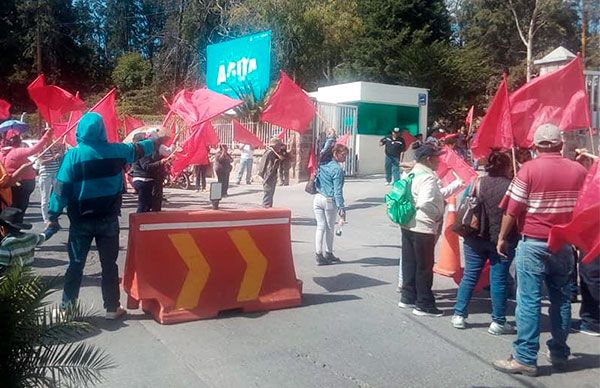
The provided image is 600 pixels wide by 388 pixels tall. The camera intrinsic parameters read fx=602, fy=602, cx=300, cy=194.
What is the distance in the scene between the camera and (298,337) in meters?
5.39

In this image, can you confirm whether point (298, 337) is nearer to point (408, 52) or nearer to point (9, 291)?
point (9, 291)

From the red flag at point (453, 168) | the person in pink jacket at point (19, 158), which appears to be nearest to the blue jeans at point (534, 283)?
the red flag at point (453, 168)

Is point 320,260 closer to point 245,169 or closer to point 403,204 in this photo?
point 403,204

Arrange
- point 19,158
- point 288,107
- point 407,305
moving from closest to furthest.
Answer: point 407,305 < point 19,158 < point 288,107

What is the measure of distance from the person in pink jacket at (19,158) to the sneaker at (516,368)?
5788 millimetres

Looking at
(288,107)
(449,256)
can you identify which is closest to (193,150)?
(288,107)

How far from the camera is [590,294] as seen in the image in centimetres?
577

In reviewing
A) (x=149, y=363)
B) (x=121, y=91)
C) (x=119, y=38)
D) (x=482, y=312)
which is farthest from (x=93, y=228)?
(x=119, y=38)

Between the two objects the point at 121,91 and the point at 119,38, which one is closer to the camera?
the point at 121,91

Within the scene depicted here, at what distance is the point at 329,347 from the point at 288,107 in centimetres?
628

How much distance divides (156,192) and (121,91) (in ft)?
124

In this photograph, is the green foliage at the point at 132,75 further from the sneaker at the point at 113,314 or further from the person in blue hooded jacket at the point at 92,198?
the sneaker at the point at 113,314

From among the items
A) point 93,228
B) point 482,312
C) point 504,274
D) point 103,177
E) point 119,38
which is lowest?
point 482,312

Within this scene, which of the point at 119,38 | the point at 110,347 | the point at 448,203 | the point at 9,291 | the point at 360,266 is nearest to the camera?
the point at 9,291
